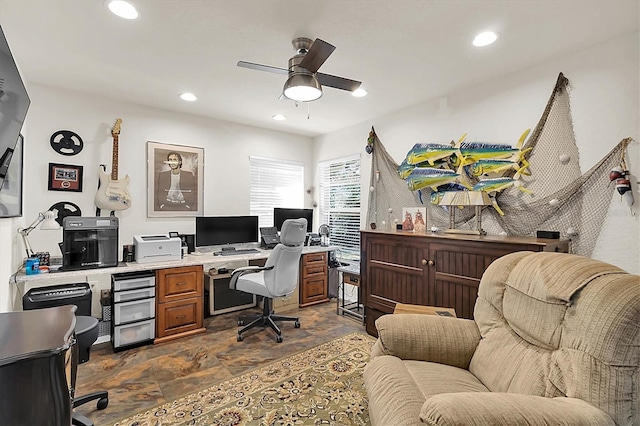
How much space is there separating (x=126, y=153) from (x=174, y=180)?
0.58 metres

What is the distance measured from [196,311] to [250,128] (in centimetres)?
260

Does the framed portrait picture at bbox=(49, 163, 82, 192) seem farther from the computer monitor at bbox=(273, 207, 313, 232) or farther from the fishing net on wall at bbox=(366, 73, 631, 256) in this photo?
the fishing net on wall at bbox=(366, 73, 631, 256)

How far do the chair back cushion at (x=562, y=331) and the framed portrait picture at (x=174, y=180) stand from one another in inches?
135

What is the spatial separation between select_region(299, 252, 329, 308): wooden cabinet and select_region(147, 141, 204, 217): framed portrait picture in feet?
5.17

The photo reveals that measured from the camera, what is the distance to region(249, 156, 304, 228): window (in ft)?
14.9

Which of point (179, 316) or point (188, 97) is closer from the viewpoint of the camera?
point (179, 316)

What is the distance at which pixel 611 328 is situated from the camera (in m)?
1.06

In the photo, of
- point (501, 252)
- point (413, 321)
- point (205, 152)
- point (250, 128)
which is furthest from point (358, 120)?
point (413, 321)

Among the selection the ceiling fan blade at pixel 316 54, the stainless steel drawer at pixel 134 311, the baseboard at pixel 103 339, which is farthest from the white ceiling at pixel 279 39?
the baseboard at pixel 103 339

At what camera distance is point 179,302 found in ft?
10.3

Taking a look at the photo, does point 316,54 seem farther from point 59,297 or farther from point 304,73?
point 59,297

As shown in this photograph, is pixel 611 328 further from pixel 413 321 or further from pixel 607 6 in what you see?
pixel 607 6

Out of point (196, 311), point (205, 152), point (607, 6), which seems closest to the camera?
point (607, 6)

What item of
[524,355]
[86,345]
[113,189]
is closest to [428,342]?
[524,355]
